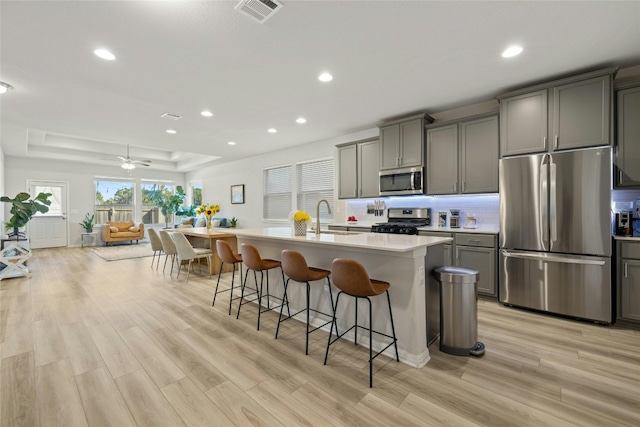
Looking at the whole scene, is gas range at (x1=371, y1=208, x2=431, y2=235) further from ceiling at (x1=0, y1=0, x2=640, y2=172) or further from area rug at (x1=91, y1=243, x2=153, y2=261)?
area rug at (x1=91, y1=243, x2=153, y2=261)

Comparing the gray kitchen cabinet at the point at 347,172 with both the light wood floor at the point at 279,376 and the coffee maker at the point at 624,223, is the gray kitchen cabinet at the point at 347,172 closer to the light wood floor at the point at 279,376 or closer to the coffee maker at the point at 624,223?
the light wood floor at the point at 279,376

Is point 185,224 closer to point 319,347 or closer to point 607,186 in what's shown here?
point 319,347

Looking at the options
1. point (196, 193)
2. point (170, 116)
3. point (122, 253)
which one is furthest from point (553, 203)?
point (196, 193)

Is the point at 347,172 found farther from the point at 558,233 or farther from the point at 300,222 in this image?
the point at 558,233

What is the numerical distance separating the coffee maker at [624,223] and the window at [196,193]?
1087 cm

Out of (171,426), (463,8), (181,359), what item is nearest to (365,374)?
(171,426)

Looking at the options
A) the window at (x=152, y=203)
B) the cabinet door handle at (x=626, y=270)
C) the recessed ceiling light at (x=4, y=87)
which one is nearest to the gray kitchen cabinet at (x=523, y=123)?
the cabinet door handle at (x=626, y=270)

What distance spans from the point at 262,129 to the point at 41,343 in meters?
4.25

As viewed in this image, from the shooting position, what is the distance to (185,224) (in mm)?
9859

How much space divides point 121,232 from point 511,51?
35.7 ft

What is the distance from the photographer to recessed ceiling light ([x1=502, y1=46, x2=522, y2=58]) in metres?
2.65

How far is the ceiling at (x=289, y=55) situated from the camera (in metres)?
2.18

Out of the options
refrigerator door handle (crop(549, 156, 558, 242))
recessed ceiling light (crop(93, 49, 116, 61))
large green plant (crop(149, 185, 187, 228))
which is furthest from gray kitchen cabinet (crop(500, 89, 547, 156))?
large green plant (crop(149, 185, 187, 228))

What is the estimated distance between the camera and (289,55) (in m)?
2.79
